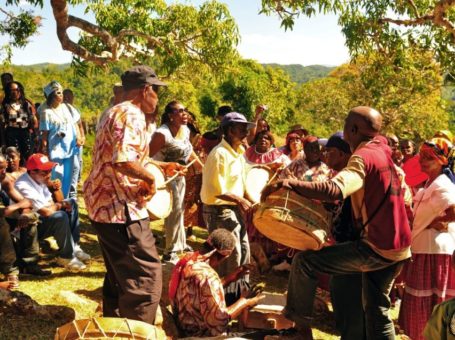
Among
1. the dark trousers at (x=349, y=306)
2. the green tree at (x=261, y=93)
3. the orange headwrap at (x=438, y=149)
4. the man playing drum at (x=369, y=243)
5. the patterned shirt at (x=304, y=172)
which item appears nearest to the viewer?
the man playing drum at (x=369, y=243)

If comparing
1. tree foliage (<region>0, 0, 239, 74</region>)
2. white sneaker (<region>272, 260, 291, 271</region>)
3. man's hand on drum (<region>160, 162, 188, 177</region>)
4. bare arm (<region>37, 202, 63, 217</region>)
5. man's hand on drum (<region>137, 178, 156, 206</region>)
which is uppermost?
tree foliage (<region>0, 0, 239, 74</region>)

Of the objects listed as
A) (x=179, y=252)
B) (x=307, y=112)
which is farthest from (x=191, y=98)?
(x=179, y=252)

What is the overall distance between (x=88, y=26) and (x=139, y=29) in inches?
43.1

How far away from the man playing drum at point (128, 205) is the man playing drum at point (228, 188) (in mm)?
1255

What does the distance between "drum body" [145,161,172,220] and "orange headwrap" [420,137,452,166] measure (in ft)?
7.21

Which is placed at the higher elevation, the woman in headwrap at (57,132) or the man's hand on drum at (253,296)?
the woman in headwrap at (57,132)

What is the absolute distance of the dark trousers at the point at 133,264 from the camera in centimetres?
372

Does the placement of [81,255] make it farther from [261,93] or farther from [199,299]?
[261,93]

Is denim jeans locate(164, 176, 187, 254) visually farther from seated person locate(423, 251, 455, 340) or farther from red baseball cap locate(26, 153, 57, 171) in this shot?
seated person locate(423, 251, 455, 340)

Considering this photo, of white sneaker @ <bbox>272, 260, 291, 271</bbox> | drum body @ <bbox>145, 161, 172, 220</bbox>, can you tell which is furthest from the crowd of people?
white sneaker @ <bbox>272, 260, 291, 271</bbox>

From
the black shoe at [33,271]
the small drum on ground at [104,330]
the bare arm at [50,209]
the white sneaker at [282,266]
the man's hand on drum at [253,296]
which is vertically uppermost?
the bare arm at [50,209]

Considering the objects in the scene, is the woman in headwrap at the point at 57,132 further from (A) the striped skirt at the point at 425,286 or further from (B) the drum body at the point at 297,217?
(A) the striped skirt at the point at 425,286

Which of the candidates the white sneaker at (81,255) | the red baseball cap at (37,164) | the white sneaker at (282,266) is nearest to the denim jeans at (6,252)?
the red baseball cap at (37,164)

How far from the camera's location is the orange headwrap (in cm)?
456
